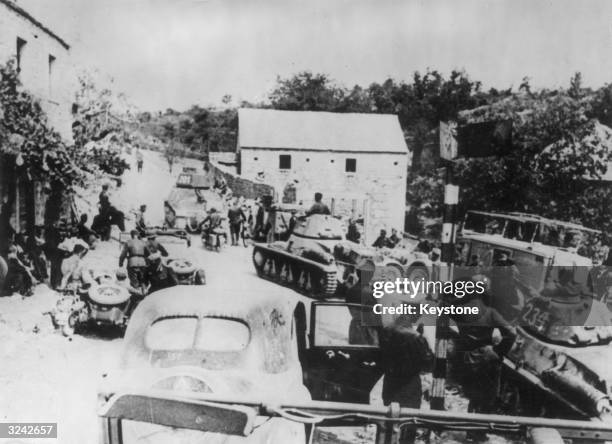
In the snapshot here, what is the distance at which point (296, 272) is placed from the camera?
4.18 m

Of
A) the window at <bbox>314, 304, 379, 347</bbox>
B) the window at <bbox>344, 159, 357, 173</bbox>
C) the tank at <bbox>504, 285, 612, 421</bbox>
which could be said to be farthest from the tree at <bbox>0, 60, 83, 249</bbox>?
the tank at <bbox>504, 285, 612, 421</bbox>

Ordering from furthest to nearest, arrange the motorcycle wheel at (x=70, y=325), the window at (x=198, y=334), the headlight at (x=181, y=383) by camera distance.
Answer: the motorcycle wheel at (x=70, y=325), the window at (x=198, y=334), the headlight at (x=181, y=383)

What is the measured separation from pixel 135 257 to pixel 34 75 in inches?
53.9

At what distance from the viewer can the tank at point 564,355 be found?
3.05 m

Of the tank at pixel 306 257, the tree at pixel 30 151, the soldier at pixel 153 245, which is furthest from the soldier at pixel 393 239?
the tree at pixel 30 151

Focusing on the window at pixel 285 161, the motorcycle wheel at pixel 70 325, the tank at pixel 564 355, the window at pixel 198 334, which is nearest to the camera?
the window at pixel 198 334

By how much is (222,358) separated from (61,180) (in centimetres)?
176

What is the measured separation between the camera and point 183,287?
3.19m

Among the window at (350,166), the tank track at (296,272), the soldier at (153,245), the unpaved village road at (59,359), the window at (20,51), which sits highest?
the window at (20,51)

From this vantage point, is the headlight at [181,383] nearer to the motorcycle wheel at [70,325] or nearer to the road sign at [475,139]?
the motorcycle wheel at [70,325]

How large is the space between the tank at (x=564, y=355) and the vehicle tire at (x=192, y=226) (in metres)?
2.24

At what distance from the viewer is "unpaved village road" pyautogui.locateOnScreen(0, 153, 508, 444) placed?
11.6 ft

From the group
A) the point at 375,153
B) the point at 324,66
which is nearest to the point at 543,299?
the point at 375,153

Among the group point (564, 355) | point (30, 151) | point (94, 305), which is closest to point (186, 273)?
point (94, 305)
